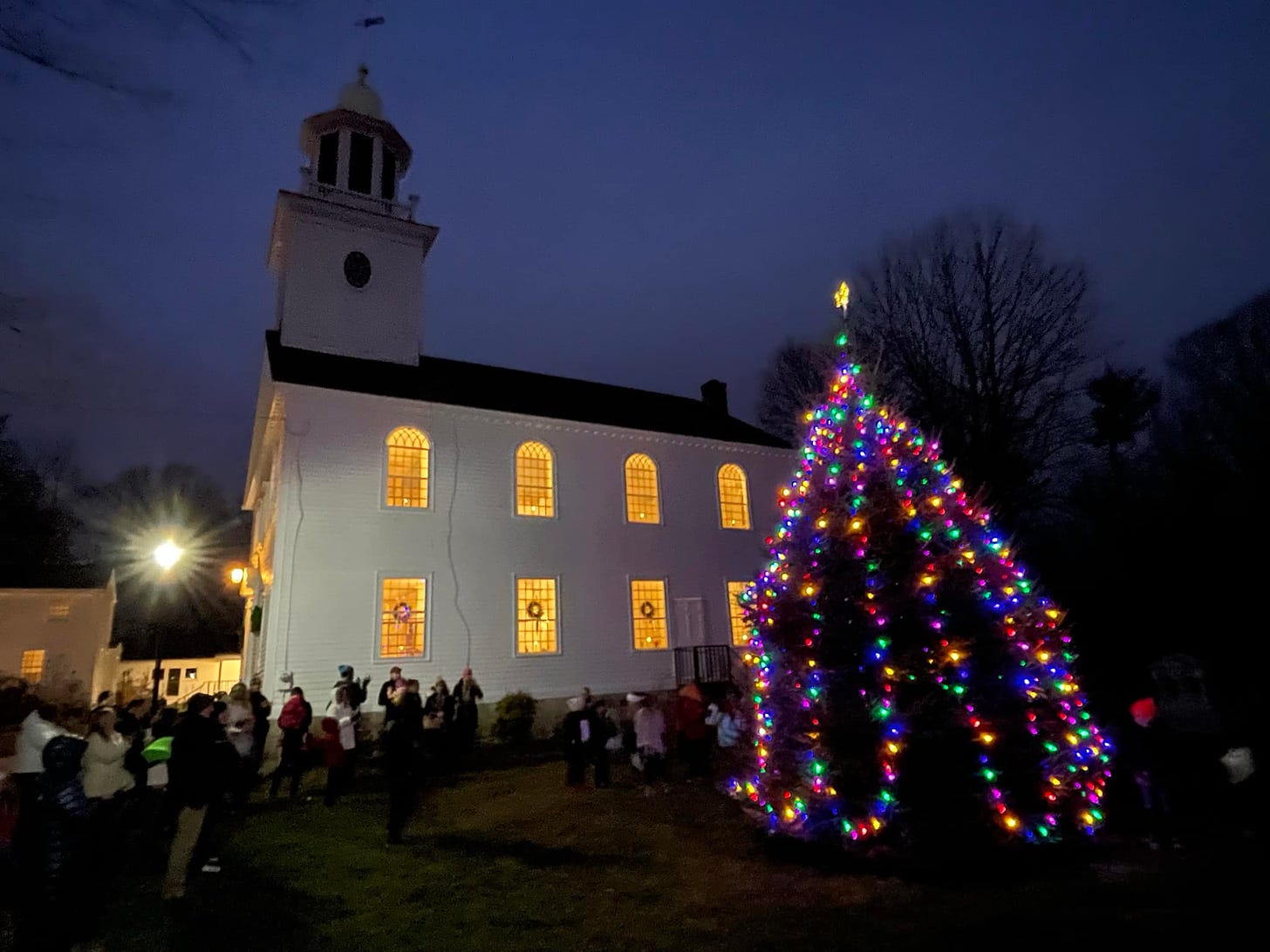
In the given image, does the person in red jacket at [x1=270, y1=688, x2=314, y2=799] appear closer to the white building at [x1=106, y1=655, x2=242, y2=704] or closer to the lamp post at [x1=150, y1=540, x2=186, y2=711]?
the lamp post at [x1=150, y1=540, x2=186, y2=711]

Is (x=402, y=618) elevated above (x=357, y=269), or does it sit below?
below

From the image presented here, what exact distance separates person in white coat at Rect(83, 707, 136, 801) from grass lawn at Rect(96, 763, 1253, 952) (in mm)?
937

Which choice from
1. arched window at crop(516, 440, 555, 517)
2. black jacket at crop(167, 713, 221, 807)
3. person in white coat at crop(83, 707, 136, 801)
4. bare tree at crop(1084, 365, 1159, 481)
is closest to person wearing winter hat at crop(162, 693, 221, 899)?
black jacket at crop(167, 713, 221, 807)

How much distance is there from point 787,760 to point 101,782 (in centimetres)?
677

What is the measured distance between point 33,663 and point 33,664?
0.18ft

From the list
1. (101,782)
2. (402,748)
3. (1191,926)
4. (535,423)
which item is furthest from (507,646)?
(1191,926)

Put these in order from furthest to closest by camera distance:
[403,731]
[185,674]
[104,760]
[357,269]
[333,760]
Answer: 1. [185,674]
2. [357,269]
3. [333,760]
4. [403,731]
5. [104,760]

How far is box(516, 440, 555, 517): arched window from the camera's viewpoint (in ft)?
59.1

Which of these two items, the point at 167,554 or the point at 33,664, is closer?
the point at 167,554

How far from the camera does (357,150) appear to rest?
833 inches

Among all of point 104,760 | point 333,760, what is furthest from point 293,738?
point 104,760

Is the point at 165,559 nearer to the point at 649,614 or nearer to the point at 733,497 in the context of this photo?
the point at 649,614

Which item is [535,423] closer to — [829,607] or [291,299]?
[291,299]

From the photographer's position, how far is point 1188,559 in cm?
1759
